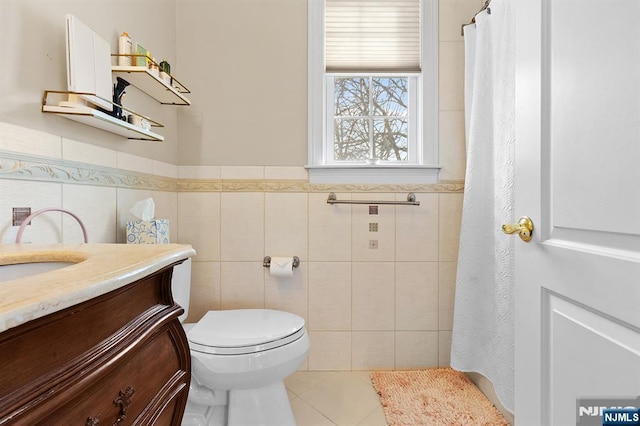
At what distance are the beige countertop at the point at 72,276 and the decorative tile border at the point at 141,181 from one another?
15.2 inches

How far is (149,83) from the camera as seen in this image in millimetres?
1442

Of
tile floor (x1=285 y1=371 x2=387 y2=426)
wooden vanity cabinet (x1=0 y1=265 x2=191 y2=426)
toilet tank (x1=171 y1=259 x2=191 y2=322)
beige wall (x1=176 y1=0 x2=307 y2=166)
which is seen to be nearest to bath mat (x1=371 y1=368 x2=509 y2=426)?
tile floor (x1=285 y1=371 x2=387 y2=426)

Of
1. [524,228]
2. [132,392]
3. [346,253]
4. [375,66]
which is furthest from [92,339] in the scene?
[375,66]

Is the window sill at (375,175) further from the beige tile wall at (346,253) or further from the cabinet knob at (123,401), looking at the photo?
the cabinet knob at (123,401)

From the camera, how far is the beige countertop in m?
0.31

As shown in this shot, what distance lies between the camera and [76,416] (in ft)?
1.37

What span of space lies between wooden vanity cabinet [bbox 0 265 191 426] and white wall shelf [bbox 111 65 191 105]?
990mm

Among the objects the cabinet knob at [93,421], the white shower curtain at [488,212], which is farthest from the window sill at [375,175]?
the cabinet knob at [93,421]

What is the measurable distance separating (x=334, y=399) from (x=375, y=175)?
1.16 meters

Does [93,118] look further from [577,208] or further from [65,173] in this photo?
[577,208]

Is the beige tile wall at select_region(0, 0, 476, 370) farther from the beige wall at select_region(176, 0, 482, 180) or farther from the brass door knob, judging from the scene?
the brass door knob

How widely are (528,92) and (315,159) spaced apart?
1131 millimetres

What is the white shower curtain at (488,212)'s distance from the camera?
4.59ft

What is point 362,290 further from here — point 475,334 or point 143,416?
point 143,416
